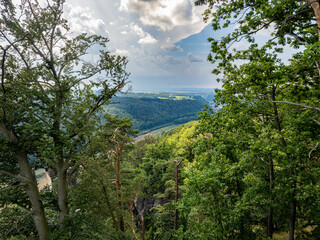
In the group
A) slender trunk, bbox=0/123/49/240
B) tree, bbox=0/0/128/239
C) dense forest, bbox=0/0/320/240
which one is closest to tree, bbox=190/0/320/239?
dense forest, bbox=0/0/320/240

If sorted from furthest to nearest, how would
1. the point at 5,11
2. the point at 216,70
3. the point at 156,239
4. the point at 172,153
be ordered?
the point at 172,153, the point at 156,239, the point at 216,70, the point at 5,11

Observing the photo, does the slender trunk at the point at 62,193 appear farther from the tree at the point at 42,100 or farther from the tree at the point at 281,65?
the tree at the point at 281,65

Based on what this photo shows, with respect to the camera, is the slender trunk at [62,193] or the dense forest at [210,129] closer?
the dense forest at [210,129]

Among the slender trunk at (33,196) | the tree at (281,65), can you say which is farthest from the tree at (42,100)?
the tree at (281,65)

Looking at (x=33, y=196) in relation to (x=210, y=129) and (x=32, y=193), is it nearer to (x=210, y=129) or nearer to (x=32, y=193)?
(x=32, y=193)

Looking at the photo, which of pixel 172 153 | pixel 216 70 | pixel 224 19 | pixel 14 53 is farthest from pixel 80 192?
pixel 172 153

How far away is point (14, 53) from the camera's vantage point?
745 centimetres

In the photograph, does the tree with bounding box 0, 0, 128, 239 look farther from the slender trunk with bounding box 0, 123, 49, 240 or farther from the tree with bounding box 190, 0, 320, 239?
the tree with bounding box 190, 0, 320, 239

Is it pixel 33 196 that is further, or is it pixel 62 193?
pixel 62 193

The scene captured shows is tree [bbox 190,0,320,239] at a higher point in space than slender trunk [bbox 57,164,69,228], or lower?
higher

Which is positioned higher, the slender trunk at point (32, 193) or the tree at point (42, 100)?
the tree at point (42, 100)

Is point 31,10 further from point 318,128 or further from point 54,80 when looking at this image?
point 318,128

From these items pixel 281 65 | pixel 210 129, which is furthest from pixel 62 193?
pixel 281 65

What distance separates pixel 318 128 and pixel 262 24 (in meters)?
5.15
